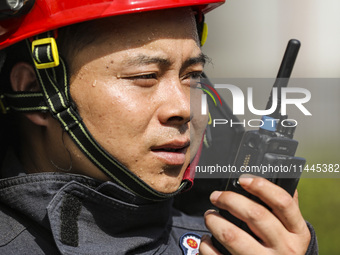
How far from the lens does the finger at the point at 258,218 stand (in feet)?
7.27

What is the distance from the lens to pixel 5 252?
8.16 feet

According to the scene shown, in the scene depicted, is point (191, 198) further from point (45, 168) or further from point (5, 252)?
point (5, 252)

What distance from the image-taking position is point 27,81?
2803mm

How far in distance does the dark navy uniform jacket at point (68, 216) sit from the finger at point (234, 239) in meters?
0.40

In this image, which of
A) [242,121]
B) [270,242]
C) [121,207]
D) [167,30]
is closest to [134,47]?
[167,30]

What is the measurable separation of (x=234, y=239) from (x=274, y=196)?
0.84 ft

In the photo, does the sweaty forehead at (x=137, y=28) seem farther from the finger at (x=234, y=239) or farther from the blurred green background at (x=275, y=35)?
the blurred green background at (x=275, y=35)

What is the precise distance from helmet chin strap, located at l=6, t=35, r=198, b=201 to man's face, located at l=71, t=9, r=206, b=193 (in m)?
0.03

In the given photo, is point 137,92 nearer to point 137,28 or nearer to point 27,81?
point 137,28

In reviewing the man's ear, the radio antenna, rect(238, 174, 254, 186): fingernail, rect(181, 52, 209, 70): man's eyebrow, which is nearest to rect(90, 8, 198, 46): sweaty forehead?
rect(181, 52, 209, 70): man's eyebrow

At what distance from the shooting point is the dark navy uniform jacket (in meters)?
2.53

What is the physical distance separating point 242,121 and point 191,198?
2.22 ft

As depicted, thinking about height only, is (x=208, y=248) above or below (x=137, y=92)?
below

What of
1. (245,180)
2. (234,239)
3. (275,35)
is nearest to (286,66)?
(245,180)
